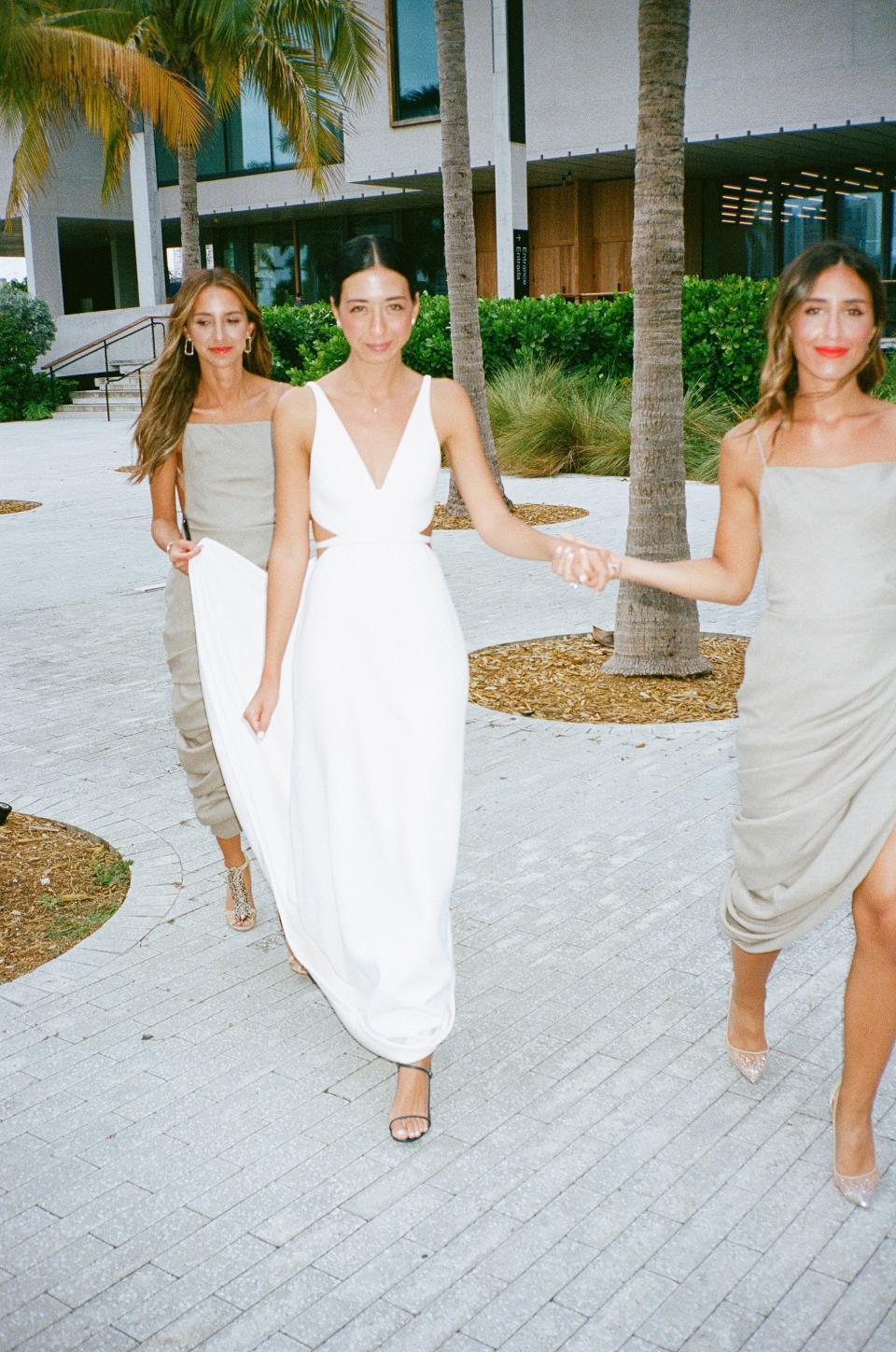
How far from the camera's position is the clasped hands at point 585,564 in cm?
365

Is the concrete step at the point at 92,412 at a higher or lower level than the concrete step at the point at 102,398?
lower

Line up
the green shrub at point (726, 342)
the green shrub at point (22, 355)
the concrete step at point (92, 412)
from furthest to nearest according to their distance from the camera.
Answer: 1. the green shrub at point (22, 355)
2. the concrete step at point (92, 412)
3. the green shrub at point (726, 342)

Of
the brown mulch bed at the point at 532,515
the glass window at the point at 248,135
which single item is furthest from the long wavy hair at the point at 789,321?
the glass window at the point at 248,135

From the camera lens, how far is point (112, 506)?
1683cm

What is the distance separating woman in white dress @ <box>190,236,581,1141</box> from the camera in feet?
11.5

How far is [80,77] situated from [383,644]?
16486 mm

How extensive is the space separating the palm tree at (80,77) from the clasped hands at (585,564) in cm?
1515

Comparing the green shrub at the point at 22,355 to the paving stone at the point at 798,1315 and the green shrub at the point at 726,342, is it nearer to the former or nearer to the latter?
the green shrub at the point at 726,342

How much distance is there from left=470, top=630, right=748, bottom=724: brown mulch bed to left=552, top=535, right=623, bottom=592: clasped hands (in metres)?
3.45

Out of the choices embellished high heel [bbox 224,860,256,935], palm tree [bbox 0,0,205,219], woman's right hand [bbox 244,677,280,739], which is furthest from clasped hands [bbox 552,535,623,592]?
palm tree [bbox 0,0,205,219]

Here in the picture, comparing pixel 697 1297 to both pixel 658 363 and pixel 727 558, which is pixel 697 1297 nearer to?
pixel 727 558

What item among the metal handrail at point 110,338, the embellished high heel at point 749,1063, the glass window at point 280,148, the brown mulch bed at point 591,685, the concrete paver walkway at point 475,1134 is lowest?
the concrete paver walkway at point 475,1134

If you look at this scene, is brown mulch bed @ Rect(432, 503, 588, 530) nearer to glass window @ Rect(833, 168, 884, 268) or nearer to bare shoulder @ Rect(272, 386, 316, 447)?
bare shoulder @ Rect(272, 386, 316, 447)

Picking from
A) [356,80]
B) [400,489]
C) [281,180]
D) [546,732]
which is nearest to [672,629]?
[546,732]
